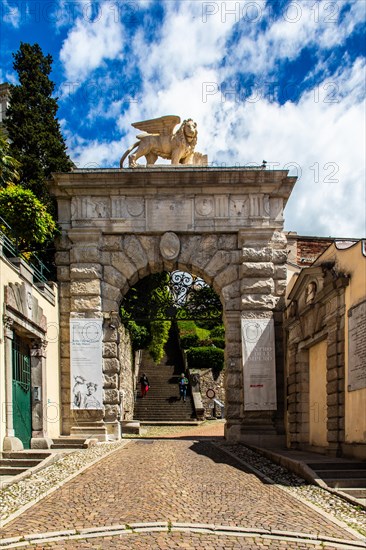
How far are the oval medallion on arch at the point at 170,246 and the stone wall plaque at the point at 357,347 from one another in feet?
22.8

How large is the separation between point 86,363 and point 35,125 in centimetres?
827

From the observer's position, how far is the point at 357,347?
10.4m

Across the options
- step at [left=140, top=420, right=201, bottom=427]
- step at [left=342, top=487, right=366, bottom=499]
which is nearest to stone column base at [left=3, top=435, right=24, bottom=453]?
step at [left=342, top=487, right=366, bottom=499]

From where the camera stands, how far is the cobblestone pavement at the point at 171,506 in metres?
6.21

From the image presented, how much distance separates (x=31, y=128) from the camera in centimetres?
1997

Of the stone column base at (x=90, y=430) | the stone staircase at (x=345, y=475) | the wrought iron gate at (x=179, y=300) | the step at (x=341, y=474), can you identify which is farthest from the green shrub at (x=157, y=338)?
the step at (x=341, y=474)

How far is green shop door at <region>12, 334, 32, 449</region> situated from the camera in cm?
1311

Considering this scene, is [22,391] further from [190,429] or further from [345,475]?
[190,429]

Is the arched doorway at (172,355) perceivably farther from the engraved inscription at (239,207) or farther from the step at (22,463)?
the step at (22,463)

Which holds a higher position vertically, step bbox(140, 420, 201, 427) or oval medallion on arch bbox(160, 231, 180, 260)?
oval medallion on arch bbox(160, 231, 180, 260)

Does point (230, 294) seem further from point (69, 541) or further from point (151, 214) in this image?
point (69, 541)

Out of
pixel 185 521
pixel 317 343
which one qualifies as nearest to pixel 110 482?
pixel 185 521

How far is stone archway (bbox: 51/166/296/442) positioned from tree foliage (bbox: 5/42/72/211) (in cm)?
273

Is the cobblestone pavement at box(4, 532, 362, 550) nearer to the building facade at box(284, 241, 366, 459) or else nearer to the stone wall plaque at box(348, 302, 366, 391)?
the building facade at box(284, 241, 366, 459)
